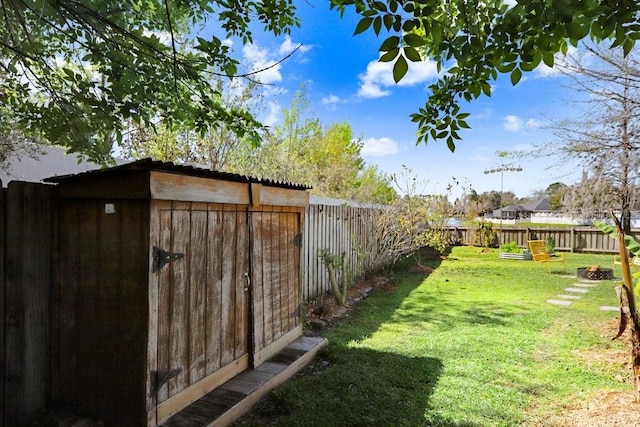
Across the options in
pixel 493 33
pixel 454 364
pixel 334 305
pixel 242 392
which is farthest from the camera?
pixel 334 305

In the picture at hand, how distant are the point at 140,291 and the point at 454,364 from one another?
3.40m

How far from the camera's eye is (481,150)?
37.8 ft

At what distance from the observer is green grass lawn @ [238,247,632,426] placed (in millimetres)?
3105

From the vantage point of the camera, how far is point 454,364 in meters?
4.22

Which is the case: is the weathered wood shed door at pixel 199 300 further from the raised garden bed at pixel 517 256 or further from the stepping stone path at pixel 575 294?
the raised garden bed at pixel 517 256

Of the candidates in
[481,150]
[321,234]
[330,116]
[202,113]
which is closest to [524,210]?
[330,116]

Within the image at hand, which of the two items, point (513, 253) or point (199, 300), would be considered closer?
point (199, 300)

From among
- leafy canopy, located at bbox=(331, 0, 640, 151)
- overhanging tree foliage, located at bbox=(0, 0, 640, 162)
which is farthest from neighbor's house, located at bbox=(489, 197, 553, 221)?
leafy canopy, located at bbox=(331, 0, 640, 151)

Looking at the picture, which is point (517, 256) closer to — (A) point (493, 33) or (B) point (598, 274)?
(B) point (598, 274)

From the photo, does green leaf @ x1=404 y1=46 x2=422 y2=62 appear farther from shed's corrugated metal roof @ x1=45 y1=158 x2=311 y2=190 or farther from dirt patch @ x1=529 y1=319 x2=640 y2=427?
dirt patch @ x1=529 y1=319 x2=640 y2=427

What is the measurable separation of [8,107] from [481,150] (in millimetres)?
11095

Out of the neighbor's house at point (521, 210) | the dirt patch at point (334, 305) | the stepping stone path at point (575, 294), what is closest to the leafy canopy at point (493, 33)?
the dirt patch at point (334, 305)

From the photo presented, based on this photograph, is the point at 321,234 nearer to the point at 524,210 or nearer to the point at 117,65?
the point at 117,65

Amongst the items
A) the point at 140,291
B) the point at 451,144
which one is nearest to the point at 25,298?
the point at 140,291
